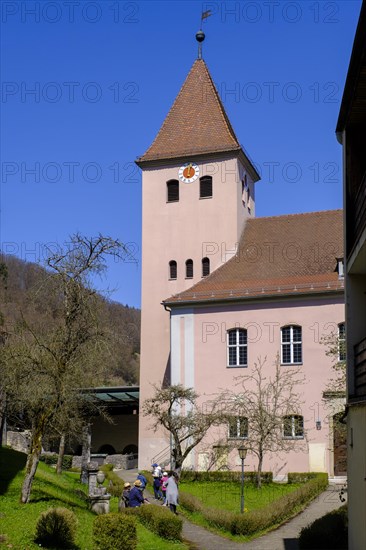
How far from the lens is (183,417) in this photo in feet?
111

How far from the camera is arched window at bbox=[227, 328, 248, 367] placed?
3556 centimetres

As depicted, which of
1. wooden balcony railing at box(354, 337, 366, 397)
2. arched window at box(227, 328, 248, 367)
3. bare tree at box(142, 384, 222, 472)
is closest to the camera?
wooden balcony railing at box(354, 337, 366, 397)

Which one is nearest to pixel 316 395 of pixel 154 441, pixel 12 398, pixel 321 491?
pixel 321 491

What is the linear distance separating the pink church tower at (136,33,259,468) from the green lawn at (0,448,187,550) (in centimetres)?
1162

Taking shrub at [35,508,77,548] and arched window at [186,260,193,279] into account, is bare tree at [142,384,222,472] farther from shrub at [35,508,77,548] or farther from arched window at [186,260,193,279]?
shrub at [35,508,77,548]

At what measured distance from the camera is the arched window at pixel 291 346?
1362 inches

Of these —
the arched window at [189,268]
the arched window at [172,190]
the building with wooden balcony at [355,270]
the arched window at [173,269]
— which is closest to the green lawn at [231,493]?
the building with wooden balcony at [355,270]

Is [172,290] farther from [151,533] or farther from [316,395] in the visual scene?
[151,533]

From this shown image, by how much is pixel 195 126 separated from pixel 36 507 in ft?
90.0

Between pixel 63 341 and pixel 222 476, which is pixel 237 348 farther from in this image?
pixel 63 341

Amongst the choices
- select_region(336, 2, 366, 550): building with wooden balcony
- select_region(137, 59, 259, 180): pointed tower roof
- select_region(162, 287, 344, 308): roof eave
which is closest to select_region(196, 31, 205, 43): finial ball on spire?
select_region(137, 59, 259, 180): pointed tower roof

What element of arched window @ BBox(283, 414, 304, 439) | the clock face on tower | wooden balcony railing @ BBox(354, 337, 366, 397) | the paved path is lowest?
the paved path

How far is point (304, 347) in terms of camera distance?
3441 cm

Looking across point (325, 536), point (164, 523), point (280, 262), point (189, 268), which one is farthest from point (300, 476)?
point (325, 536)
